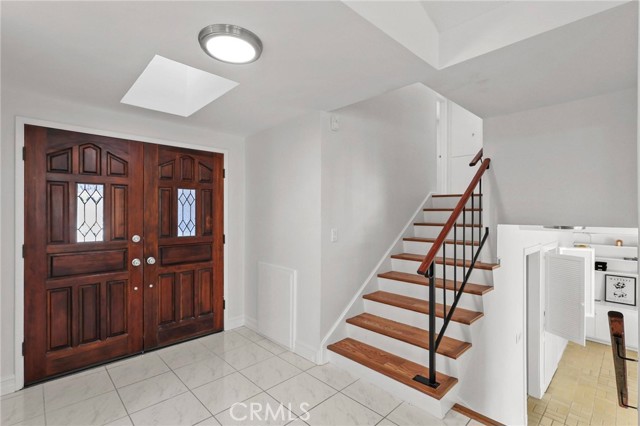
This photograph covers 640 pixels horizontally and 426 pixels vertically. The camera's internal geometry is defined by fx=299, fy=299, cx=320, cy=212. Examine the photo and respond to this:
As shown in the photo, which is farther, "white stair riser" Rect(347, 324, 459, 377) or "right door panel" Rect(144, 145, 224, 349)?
"right door panel" Rect(144, 145, 224, 349)

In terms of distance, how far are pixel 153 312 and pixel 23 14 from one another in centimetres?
257

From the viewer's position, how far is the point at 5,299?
7.57 ft

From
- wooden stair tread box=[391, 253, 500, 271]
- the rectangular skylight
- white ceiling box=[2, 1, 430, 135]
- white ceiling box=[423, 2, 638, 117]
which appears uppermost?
the rectangular skylight

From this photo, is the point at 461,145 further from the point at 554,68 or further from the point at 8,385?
the point at 8,385

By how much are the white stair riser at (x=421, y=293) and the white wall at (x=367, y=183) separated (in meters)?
0.25

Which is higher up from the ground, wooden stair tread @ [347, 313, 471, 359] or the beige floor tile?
wooden stair tread @ [347, 313, 471, 359]

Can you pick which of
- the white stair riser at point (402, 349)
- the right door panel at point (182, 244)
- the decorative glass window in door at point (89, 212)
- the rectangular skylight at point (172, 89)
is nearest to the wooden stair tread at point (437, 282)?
the white stair riser at point (402, 349)

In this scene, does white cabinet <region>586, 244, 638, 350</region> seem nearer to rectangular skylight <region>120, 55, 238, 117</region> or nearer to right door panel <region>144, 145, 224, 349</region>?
right door panel <region>144, 145, 224, 349</region>

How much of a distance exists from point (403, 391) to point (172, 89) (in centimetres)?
323

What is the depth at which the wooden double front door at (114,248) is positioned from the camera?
246 cm

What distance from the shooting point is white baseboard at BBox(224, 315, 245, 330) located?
3579 mm

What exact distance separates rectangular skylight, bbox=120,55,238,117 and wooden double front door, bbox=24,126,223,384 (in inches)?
20.1

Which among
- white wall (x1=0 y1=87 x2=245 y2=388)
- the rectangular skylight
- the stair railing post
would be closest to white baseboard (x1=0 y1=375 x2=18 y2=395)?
white wall (x1=0 y1=87 x2=245 y2=388)

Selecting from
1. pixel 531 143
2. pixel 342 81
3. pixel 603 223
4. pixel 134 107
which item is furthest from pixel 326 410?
pixel 134 107
